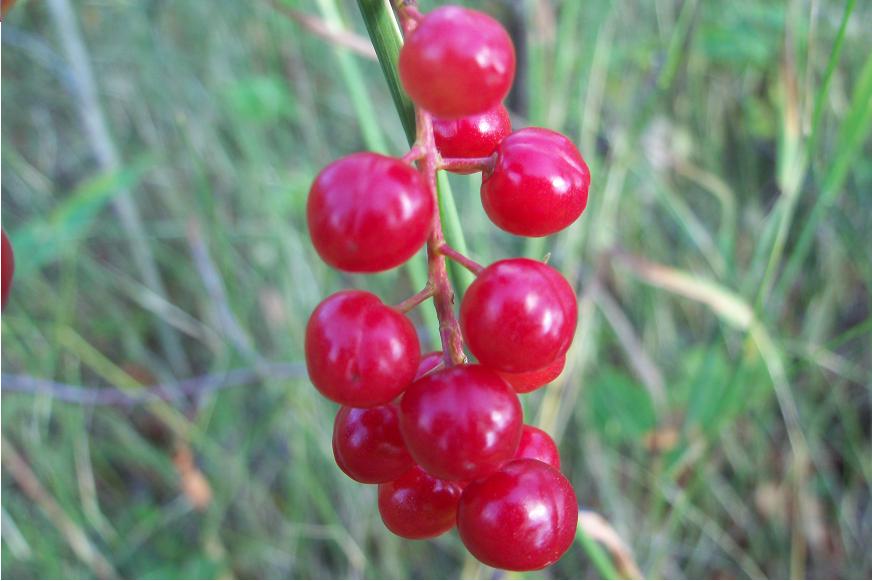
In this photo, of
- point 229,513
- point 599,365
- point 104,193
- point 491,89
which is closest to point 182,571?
point 229,513

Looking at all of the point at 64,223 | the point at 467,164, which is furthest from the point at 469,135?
the point at 64,223

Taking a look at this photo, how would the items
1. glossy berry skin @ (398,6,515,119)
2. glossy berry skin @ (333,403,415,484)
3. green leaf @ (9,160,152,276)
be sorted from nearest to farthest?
1. glossy berry skin @ (398,6,515,119)
2. glossy berry skin @ (333,403,415,484)
3. green leaf @ (9,160,152,276)

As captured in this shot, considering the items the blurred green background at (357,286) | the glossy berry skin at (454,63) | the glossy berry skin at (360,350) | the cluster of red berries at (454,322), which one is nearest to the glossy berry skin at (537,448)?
the cluster of red berries at (454,322)

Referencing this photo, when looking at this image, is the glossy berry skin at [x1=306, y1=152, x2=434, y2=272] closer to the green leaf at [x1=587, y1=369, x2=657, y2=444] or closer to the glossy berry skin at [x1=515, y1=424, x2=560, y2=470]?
the glossy berry skin at [x1=515, y1=424, x2=560, y2=470]

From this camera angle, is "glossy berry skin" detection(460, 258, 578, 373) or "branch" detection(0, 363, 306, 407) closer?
"glossy berry skin" detection(460, 258, 578, 373)

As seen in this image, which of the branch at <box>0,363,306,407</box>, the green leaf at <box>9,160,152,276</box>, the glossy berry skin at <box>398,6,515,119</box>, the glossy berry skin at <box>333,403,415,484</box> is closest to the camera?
the glossy berry skin at <box>398,6,515,119</box>

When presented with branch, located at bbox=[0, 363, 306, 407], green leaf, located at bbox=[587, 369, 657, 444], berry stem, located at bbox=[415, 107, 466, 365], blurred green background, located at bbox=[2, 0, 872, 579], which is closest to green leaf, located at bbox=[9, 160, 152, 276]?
blurred green background, located at bbox=[2, 0, 872, 579]
